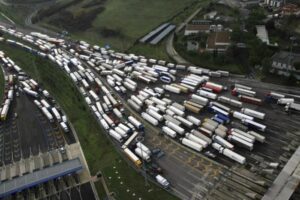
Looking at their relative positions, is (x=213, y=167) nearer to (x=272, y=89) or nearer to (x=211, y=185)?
(x=211, y=185)

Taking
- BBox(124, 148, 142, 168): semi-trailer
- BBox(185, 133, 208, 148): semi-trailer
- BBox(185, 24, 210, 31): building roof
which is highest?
BBox(185, 24, 210, 31): building roof

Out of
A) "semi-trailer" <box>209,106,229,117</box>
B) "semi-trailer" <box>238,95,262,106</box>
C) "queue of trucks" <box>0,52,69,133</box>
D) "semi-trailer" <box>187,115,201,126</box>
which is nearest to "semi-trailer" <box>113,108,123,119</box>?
"queue of trucks" <box>0,52,69,133</box>

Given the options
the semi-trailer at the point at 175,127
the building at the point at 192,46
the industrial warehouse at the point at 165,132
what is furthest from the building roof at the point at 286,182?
the building at the point at 192,46

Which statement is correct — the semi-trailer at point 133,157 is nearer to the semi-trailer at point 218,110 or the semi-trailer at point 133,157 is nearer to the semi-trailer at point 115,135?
the semi-trailer at point 115,135

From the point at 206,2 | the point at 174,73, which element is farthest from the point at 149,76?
the point at 206,2

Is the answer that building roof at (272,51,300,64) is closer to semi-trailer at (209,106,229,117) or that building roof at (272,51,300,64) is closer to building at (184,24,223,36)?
semi-trailer at (209,106,229,117)
